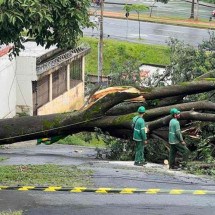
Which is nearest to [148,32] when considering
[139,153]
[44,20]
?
[139,153]

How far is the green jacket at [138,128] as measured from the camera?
1109 cm

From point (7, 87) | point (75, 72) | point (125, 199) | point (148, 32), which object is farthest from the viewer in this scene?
point (148, 32)

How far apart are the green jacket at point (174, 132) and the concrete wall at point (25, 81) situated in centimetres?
1231

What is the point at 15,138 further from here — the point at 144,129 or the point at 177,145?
the point at 177,145

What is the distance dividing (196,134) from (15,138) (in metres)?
3.76

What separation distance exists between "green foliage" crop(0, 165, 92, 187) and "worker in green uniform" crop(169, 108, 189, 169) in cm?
168

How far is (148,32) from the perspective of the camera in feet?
116

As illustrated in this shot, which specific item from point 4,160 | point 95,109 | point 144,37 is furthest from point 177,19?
point 95,109

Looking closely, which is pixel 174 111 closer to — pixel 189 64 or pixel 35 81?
pixel 189 64

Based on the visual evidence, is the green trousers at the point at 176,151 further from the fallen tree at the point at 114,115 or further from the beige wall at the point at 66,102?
the beige wall at the point at 66,102

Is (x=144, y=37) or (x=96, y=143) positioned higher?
(x=144, y=37)

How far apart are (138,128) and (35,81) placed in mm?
12864

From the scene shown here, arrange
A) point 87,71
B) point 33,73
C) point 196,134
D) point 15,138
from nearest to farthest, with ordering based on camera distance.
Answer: point 15,138, point 196,134, point 33,73, point 87,71

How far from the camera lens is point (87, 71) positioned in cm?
3216
